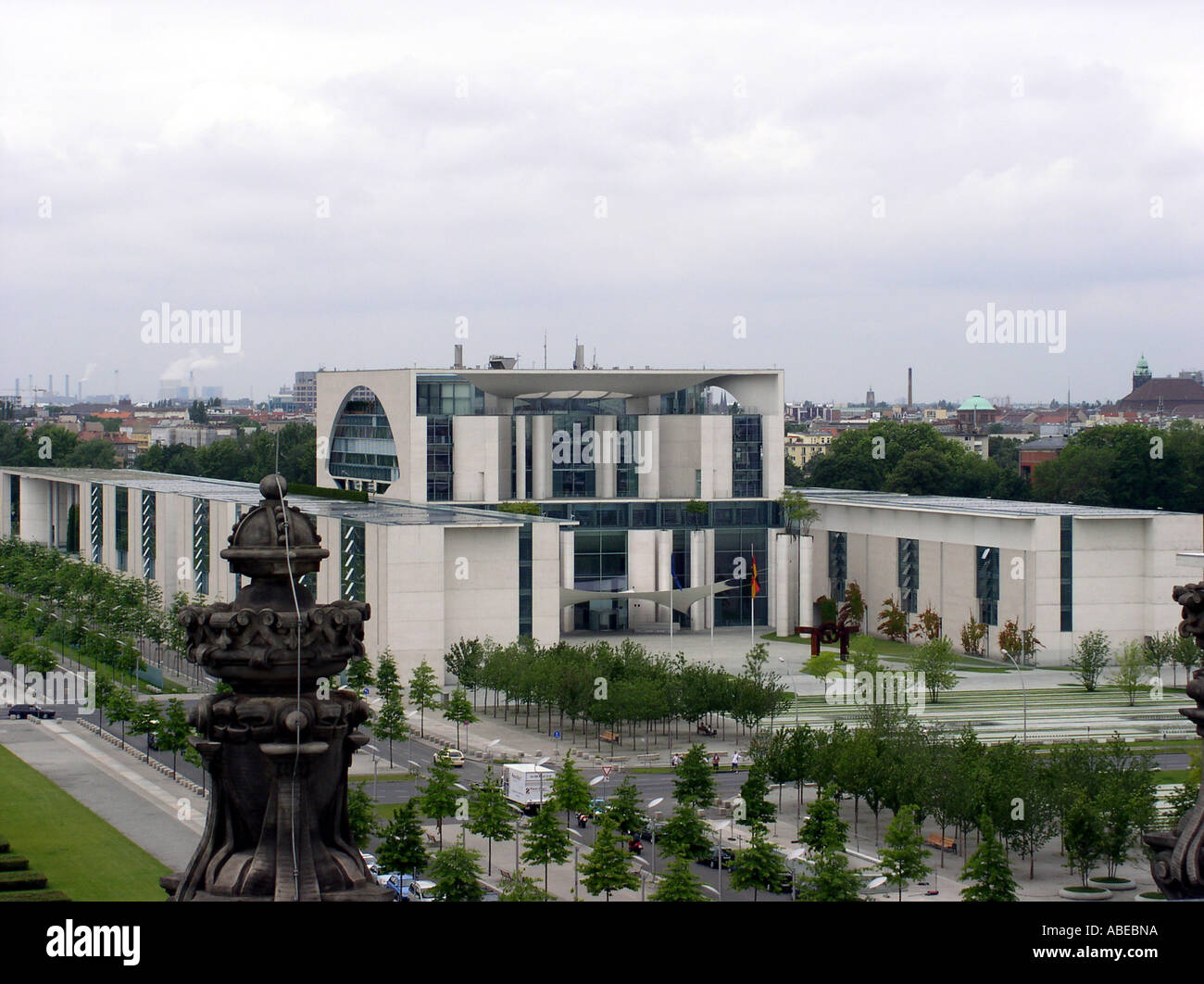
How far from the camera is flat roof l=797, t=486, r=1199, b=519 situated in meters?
68.1

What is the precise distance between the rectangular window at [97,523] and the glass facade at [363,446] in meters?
14.3

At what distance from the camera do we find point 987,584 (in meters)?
70.9

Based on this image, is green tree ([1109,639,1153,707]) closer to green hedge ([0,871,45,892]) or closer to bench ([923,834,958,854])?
bench ([923,834,958,854])

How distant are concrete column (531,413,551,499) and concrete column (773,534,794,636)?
1089 centimetres

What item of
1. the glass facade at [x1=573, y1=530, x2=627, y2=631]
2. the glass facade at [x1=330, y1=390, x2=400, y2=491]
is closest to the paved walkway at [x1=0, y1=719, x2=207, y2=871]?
the glass facade at [x1=330, y1=390, x2=400, y2=491]

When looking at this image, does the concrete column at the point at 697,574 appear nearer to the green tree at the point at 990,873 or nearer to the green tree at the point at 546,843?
the green tree at the point at 546,843

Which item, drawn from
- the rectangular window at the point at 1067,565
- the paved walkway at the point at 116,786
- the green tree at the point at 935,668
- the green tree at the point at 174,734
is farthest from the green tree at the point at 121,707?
the rectangular window at the point at 1067,565

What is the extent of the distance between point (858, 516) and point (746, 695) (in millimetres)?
27542

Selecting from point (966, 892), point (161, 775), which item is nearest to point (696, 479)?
point (161, 775)

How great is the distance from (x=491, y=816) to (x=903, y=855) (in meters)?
9.27

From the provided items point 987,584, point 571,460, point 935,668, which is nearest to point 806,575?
point 987,584

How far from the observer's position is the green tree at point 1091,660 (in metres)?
62.6

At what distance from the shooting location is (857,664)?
206 feet
